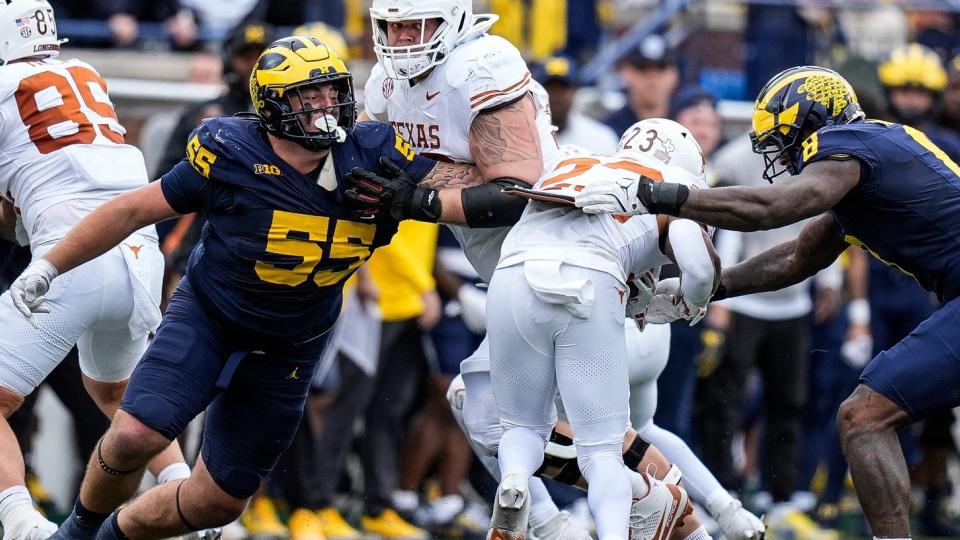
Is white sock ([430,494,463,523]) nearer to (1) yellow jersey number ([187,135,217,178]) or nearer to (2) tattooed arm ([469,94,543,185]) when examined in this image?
(2) tattooed arm ([469,94,543,185])

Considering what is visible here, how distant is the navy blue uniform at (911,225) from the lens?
6.35 meters

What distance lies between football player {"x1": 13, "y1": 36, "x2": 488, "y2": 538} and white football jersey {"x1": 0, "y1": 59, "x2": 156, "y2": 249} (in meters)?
0.63

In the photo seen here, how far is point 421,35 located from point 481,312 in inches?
129

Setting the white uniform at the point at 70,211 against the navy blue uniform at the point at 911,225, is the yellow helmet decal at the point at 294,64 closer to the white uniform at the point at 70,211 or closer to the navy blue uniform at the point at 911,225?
the white uniform at the point at 70,211

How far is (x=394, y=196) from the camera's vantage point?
249 inches

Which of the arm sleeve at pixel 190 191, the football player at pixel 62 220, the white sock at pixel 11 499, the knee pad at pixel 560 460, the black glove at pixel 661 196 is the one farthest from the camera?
the knee pad at pixel 560 460

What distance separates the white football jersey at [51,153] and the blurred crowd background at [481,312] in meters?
0.91

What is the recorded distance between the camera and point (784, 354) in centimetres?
1024

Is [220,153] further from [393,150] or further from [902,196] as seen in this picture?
[902,196]

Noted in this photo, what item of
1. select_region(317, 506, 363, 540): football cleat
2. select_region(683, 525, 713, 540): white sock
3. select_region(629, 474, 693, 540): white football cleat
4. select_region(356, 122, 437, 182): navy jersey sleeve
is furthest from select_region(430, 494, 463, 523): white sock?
select_region(356, 122, 437, 182): navy jersey sleeve

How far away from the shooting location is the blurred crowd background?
962 cm

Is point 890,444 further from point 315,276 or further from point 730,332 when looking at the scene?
point 730,332

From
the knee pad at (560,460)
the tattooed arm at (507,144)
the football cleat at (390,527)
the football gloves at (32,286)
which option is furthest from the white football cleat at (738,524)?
the football gloves at (32,286)

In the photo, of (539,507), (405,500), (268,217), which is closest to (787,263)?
(539,507)
